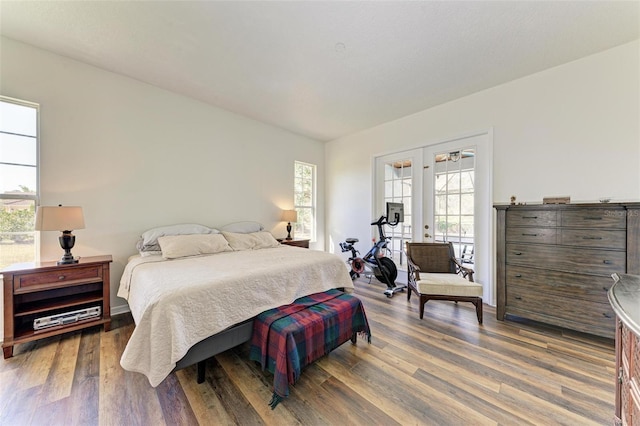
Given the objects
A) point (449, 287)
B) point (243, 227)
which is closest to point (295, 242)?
point (243, 227)

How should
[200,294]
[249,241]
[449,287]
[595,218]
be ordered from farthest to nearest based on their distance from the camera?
[249,241] → [449,287] → [595,218] → [200,294]

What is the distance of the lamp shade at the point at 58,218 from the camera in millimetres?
2092

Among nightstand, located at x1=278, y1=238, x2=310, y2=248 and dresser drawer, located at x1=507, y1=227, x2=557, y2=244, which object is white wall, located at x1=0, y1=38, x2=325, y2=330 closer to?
nightstand, located at x1=278, y1=238, x2=310, y2=248

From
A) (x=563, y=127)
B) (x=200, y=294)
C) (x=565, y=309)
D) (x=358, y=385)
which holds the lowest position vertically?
(x=358, y=385)

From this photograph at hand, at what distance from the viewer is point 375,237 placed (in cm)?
442

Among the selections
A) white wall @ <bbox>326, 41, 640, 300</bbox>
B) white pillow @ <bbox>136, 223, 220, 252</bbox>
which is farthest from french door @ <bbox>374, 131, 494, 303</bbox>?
white pillow @ <bbox>136, 223, 220, 252</bbox>

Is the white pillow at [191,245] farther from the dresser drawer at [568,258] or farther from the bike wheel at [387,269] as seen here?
the dresser drawer at [568,258]

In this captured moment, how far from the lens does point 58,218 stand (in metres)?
2.14

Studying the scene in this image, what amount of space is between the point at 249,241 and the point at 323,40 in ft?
8.41

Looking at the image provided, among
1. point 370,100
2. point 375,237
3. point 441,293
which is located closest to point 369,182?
point 375,237

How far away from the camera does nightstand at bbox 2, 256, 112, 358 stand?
1961 mm

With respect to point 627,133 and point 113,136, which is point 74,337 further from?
point 627,133

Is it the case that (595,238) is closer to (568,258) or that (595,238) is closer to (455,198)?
(568,258)

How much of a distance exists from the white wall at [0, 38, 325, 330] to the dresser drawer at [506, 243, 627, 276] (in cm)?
367
